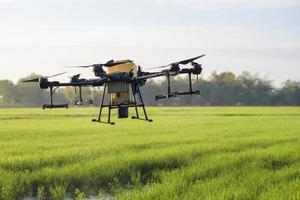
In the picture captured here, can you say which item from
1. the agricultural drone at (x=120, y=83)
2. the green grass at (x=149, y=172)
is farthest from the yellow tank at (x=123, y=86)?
the green grass at (x=149, y=172)

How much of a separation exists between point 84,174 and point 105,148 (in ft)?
17.5

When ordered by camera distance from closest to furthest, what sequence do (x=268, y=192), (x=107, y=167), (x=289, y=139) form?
(x=268, y=192) → (x=107, y=167) → (x=289, y=139)

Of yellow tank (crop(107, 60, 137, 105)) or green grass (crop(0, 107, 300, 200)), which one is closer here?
yellow tank (crop(107, 60, 137, 105))

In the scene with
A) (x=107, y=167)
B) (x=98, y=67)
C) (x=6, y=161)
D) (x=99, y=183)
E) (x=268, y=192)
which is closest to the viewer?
(x=98, y=67)

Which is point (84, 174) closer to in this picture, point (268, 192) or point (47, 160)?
point (47, 160)

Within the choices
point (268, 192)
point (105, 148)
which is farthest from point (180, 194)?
point (105, 148)

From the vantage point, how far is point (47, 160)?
60.4 feet

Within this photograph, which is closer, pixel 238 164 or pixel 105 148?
pixel 238 164

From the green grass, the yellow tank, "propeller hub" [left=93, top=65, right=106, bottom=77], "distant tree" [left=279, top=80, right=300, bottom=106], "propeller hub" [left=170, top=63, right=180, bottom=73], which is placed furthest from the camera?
"distant tree" [left=279, top=80, right=300, bottom=106]

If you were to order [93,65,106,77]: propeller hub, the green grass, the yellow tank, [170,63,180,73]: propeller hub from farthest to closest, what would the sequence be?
the green grass
the yellow tank
[93,65,106,77]: propeller hub
[170,63,180,73]: propeller hub

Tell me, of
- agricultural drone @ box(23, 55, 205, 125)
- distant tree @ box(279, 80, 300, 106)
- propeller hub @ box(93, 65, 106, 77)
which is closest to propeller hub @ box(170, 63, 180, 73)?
agricultural drone @ box(23, 55, 205, 125)

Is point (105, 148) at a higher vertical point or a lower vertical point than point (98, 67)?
lower

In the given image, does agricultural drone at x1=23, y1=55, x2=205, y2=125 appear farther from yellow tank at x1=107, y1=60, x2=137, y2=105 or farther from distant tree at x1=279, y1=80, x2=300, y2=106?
distant tree at x1=279, y1=80, x2=300, y2=106

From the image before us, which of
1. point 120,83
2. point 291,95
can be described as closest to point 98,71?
point 120,83
